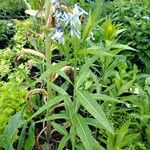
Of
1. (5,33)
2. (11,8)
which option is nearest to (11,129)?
(5,33)

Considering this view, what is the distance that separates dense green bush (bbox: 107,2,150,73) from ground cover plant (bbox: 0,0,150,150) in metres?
0.41

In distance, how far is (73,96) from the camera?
242cm

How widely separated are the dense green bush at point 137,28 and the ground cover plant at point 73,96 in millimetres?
408

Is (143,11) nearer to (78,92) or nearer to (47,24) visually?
(47,24)

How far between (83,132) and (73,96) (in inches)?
12.7

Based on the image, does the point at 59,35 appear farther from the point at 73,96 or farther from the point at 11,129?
the point at 11,129

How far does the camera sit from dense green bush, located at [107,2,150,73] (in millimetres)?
3873

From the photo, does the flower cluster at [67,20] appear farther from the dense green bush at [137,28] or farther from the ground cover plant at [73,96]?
the dense green bush at [137,28]

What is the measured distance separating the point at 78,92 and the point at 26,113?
0.76 m

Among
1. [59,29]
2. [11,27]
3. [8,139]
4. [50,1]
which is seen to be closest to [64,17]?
[59,29]

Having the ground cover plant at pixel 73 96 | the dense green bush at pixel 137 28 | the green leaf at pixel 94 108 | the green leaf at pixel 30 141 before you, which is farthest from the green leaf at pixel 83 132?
the dense green bush at pixel 137 28

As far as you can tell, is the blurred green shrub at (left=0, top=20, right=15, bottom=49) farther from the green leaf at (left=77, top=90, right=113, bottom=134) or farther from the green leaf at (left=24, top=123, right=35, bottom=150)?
the green leaf at (left=77, top=90, right=113, bottom=134)

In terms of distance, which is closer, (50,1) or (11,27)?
(50,1)

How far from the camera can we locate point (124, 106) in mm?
3203
